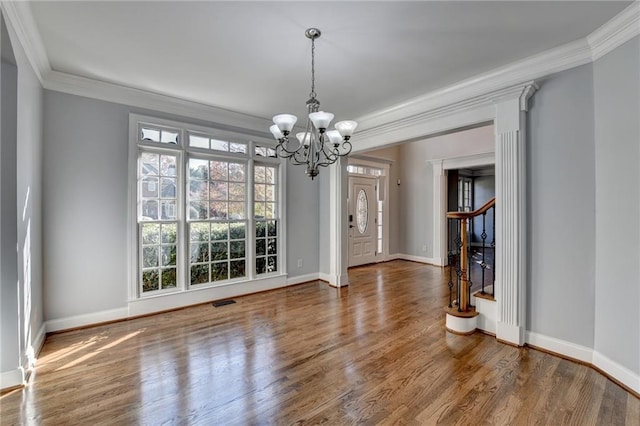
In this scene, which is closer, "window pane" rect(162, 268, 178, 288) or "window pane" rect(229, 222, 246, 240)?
"window pane" rect(162, 268, 178, 288)

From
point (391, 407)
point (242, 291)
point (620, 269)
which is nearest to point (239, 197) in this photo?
point (242, 291)

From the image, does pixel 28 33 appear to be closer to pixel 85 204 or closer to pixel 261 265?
pixel 85 204

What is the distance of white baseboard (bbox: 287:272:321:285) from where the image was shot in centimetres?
490

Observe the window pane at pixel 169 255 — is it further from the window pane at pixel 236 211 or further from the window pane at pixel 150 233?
the window pane at pixel 236 211

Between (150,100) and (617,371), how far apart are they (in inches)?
205

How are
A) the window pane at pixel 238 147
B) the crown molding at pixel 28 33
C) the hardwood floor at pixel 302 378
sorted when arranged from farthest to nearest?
the window pane at pixel 238 147, the crown molding at pixel 28 33, the hardwood floor at pixel 302 378

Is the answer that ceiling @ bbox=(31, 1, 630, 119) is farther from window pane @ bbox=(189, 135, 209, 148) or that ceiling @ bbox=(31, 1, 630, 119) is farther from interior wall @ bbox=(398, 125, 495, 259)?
interior wall @ bbox=(398, 125, 495, 259)

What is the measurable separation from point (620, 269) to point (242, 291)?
4144 mm

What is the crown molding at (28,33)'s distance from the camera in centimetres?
193

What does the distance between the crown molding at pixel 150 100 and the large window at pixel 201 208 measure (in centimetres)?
18

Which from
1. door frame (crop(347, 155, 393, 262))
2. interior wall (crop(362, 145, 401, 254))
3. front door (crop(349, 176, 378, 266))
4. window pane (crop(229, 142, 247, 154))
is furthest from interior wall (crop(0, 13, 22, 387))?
interior wall (crop(362, 145, 401, 254))

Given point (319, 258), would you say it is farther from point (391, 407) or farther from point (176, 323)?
point (391, 407)

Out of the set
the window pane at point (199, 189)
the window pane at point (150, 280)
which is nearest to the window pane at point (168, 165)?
the window pane at point (199, 189)

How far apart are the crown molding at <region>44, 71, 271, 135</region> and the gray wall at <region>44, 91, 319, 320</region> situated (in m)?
0.08
